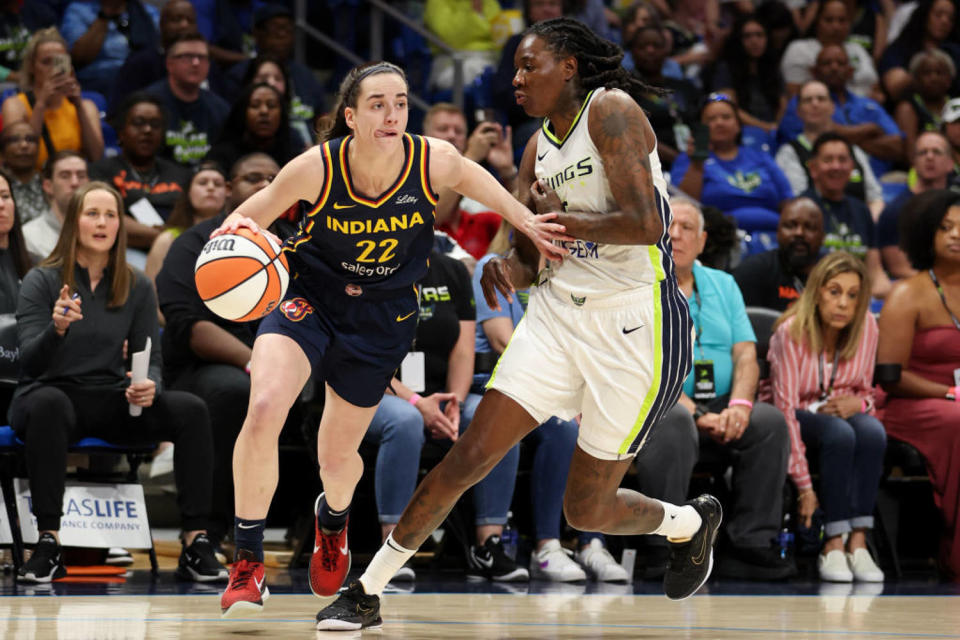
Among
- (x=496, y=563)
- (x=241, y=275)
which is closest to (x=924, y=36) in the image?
(x=496, y=563)

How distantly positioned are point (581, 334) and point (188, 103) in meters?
5.01

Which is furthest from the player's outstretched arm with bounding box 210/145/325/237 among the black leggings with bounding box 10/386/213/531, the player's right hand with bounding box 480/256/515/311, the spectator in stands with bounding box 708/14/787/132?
the spectator in stands with bounding box 708/14/787/132

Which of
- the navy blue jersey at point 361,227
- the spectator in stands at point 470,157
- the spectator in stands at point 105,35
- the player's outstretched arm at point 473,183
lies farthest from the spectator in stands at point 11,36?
the player's outstretched arm at point 473,183

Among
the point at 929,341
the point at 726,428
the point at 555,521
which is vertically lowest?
the point at 555,521

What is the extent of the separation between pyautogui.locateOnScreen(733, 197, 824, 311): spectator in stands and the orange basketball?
13.9 feet

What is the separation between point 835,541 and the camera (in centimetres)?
642

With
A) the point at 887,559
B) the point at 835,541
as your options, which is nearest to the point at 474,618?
the point at 835,541

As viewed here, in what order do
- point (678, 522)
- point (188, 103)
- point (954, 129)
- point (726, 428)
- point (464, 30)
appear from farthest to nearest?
point (464, 30) → point (954, 129) → point (188, 103) → point (726, 428) → point (678, 522)

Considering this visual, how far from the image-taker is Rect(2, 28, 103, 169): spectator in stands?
7605 millimetres

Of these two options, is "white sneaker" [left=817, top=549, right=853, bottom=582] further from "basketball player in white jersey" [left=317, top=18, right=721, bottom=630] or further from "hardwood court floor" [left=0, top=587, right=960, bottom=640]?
"basketball player in white jersey" [left=317, top=18, right=721, bottom=630]

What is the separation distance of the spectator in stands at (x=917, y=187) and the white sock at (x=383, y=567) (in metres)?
5.71

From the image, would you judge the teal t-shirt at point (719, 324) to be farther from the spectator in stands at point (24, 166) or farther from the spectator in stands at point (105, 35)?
the spectator in stands at point (105, 35)

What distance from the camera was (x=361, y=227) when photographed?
4.30 meters

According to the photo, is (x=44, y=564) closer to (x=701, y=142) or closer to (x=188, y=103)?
(x=188, y=103)
